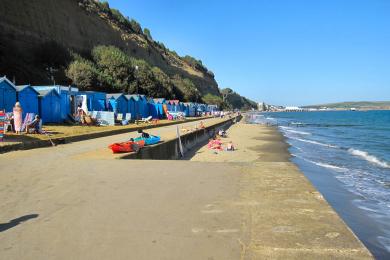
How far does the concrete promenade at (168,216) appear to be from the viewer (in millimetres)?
4289

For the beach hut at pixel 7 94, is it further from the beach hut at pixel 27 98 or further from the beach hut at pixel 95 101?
the beach hut at pixel 95 101

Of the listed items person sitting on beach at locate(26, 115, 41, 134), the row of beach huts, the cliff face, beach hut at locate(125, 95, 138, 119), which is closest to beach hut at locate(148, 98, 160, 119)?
the row of beach huts

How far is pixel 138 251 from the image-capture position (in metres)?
4.29

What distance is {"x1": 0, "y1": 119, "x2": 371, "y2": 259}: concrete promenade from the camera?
429 centimetres

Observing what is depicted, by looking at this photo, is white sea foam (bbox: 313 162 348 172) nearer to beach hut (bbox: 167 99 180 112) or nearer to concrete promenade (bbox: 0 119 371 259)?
concrete promenade (bbox: 0 119 371 259)

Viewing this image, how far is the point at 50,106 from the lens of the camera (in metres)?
25.2

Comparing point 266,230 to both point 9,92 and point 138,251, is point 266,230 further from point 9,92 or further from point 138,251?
point 9,92

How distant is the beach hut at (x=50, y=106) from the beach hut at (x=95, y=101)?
3.86 meters

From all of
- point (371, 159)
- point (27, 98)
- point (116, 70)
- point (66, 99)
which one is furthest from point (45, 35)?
point (371, 159)

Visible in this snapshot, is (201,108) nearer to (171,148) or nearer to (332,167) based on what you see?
(171,148)

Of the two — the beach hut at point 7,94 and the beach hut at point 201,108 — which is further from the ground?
the beach hut at point 7,94

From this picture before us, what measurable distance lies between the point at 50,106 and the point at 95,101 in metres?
6.81

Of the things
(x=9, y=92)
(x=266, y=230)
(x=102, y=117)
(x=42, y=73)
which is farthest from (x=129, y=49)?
(x=266, y=230)

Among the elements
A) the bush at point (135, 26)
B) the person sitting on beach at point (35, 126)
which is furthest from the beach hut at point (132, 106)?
the bush at point (135, 26)
